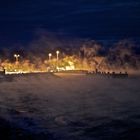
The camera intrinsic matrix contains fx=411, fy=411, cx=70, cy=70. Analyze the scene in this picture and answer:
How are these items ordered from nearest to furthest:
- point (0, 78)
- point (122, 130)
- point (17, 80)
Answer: point (122, 130) → point (0, 78) → point (17, 80)

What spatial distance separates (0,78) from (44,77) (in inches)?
923

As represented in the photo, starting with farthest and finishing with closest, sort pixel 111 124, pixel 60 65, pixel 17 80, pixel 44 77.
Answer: pixel 60 65
pixel 44 77
pixel 17 80
pixel 111 124

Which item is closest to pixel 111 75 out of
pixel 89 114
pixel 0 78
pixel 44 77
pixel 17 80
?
pixel 44 77

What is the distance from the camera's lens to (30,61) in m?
158

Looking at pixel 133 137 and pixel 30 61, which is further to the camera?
pixel 30 61

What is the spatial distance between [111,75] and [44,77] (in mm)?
23410

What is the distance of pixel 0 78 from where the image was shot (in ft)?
290

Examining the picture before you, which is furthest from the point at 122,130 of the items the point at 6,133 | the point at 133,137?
the point at 6,133

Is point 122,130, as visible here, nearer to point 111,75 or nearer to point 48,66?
point 111,75

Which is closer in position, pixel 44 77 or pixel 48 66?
pixel 44 77

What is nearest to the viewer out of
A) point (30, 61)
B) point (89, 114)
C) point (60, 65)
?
point (89, 114)

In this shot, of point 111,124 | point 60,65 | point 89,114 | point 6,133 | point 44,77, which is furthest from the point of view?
point 60,65

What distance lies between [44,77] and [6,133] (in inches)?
3457

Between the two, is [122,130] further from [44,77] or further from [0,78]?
[44,77]
